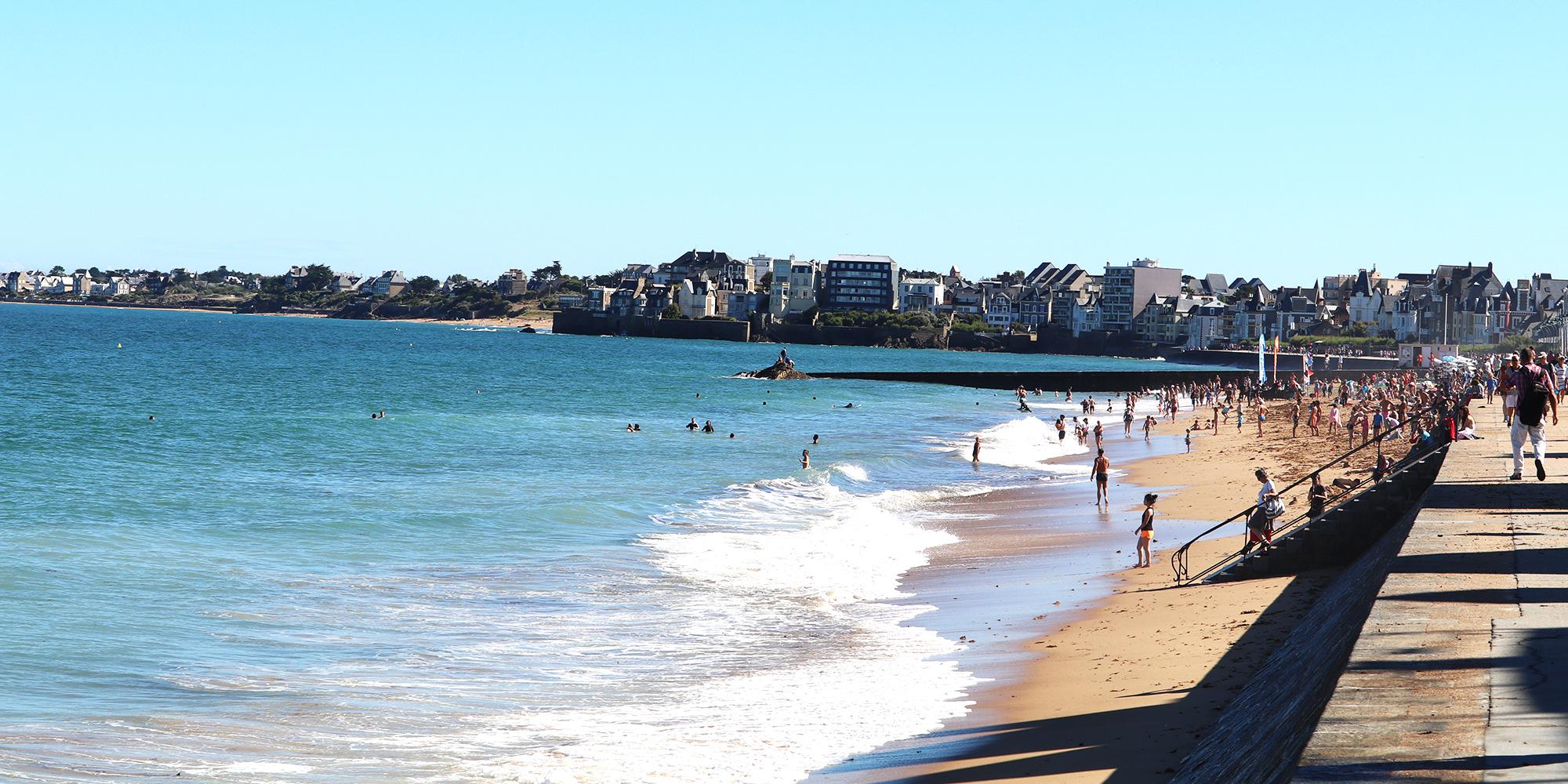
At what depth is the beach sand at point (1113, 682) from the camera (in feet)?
33.1

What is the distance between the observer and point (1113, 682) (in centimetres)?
1241

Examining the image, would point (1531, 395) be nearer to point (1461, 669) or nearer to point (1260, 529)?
point (1260, 529)

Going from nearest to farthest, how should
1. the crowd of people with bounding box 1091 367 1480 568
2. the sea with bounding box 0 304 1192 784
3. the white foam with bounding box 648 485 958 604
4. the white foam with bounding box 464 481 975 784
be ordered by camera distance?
the white foam with bounding box 464 481 975 784 → the sea with bounding box 0 304 1192 784 → the crowd of people with bounding box 1091 367 1480 568 → the white foam with bounding box 648 485 958 604

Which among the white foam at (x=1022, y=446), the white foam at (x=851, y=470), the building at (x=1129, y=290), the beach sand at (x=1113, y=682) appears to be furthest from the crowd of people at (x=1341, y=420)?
the building at (x=1129, y=290)

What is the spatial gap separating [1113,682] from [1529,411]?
6371 millimetres

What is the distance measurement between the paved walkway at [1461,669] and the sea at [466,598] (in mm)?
4299

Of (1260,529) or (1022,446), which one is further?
(1022,446)

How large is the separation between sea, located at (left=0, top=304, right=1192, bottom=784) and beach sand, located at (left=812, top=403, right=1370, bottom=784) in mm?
608

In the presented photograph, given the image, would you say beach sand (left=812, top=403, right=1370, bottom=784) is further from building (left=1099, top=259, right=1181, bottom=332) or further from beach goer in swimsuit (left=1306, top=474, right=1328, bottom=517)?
building (left=1099, top=259, right=1181, bottom=332)

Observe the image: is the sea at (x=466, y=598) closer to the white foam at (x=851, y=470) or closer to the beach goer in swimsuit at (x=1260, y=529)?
the white foam at (x=851, y=470)

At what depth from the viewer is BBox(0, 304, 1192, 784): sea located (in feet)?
37.5

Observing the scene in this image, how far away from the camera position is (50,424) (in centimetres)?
4622

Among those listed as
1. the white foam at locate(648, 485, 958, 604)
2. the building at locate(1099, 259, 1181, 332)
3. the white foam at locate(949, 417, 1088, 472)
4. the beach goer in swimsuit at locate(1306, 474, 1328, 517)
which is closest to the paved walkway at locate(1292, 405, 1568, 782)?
the beach goer in swimsuit at locate(1306, 474, 1328, 517)

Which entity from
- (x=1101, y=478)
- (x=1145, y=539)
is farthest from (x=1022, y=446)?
(x=1145, y=539)
